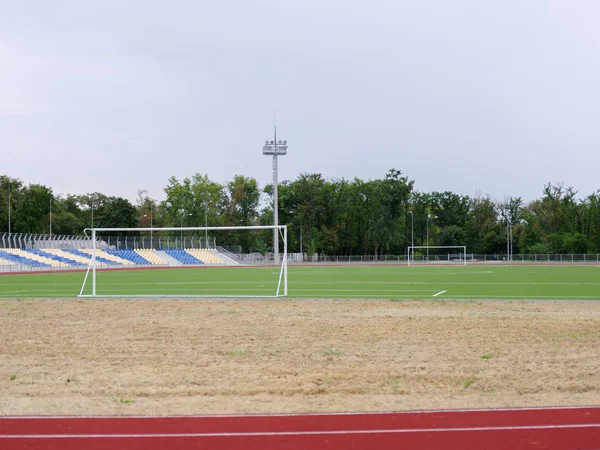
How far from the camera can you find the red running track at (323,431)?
566 centimetres

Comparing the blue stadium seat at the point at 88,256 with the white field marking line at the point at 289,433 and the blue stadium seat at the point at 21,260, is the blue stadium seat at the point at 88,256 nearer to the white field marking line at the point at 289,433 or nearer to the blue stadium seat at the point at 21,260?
the blue stadium seat at the point at 21,260

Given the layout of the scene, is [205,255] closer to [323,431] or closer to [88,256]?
[88,256]

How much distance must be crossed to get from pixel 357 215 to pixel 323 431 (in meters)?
96.2

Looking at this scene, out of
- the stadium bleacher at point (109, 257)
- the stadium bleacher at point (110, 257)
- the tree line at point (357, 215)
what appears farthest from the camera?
the tree line at point (357, 215)

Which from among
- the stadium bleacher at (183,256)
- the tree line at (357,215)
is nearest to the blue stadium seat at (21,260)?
the stadium bleacher at (183,256)

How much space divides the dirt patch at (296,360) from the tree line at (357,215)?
81.4m

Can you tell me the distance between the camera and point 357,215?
10181 cm

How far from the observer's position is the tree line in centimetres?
9656

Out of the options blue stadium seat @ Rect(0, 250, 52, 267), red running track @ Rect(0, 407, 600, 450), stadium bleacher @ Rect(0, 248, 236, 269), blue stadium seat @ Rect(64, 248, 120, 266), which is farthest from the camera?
blue stadium seat @ Rect(64, 248, 120, 266)

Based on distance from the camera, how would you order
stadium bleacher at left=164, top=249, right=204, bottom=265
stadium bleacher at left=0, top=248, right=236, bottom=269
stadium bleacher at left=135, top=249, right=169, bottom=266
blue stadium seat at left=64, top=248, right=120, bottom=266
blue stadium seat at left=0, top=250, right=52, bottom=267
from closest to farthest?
blue stadium seat at left=0, top=250, right=52, bottom=267 < stadium bleacher at left=0, top=248, right=236, bottom=269 < blue stadium seat at left=64, top=248, right=120, bottom=266 < stadium bleacher at left=135, top=249, right=169, bottom=266 < stadium bleacher at left=164, top=249, right=204, bottom=265

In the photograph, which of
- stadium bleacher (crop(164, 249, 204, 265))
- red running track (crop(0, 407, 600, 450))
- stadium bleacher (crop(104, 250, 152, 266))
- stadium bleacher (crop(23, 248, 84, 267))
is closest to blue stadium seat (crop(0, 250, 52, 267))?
stadium bleacher (crop(23, 248, 84, 267))

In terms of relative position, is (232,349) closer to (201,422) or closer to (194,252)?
(201,422)

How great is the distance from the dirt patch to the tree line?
81.4 m

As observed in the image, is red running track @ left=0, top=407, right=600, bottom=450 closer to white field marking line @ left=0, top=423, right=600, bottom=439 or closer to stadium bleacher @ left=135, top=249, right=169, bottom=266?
white field marking line @ left=0, top=423, right=600, bottom=439
